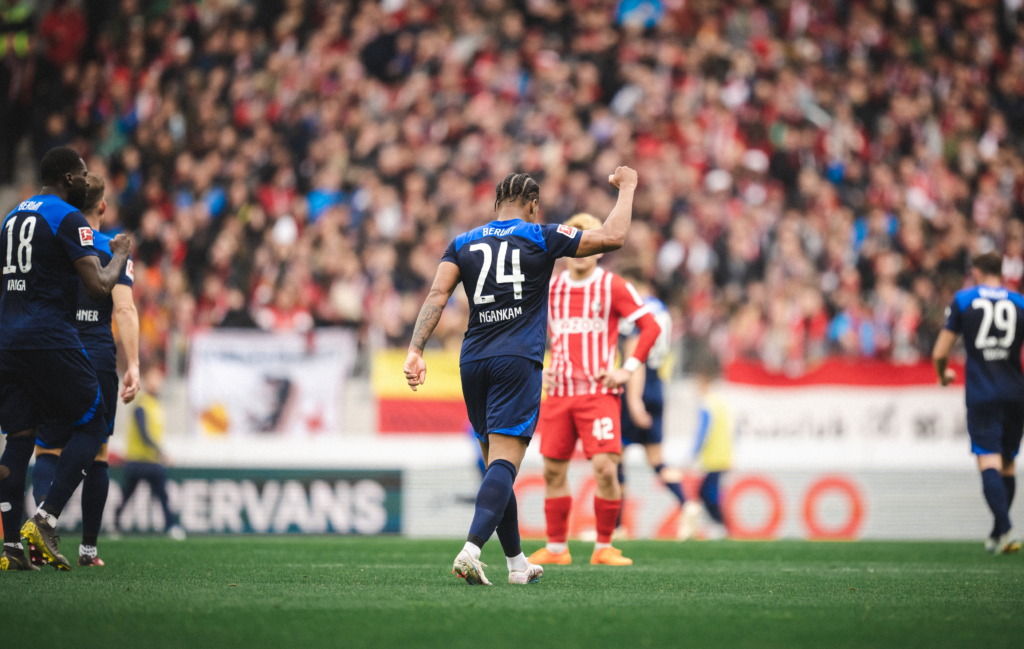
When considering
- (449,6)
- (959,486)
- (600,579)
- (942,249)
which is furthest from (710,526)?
(449,6)

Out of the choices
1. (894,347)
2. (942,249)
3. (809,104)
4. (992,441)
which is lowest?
(992,441)

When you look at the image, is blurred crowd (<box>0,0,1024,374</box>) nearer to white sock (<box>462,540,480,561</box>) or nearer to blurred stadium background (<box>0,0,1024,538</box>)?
blurred stadium background (<box>0,0,1024,538</box>)

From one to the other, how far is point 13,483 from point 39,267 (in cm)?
128

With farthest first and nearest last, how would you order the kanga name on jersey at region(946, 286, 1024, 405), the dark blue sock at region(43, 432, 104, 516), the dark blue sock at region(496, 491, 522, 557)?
the kanga name on jersey at region(946, 286, 1024, 405)
the dark blue sock at region(43, 432, 104, 516)
the dark blue sock at region(496, 491, 522, 557)

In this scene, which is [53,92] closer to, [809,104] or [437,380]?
[437,380]

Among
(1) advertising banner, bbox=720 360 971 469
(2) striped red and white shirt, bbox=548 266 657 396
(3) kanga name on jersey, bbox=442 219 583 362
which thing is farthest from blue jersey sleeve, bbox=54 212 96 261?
(1) advertising banner, bbox=720 360 971 469

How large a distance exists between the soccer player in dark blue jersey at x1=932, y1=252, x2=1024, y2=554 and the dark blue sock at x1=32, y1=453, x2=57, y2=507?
7.13m

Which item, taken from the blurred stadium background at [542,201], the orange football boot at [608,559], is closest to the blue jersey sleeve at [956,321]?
the orange football boot at [608,559]

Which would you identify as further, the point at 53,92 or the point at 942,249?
the point at 53,92

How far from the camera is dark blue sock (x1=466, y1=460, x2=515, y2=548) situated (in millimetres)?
5371

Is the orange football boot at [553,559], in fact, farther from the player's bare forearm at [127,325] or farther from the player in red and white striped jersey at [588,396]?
the player's bare forearm at [127,325]

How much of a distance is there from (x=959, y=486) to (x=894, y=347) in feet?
7.15

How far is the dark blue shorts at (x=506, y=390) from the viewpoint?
565 cm

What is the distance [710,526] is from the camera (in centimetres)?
1369
